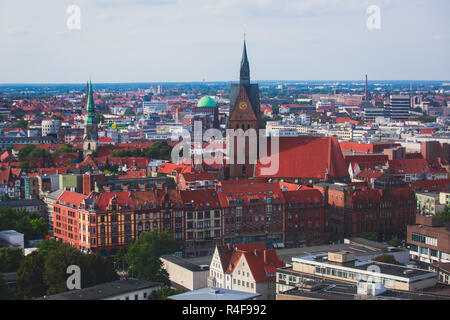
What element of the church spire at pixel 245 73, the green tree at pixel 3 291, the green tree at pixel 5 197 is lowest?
the green tree at pixel 3 291

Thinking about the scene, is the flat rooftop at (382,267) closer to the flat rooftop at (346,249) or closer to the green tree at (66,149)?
the flat rooftop at (346,249)

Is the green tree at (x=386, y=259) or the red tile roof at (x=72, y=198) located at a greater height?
the red tile roof at (x=72, y=198)

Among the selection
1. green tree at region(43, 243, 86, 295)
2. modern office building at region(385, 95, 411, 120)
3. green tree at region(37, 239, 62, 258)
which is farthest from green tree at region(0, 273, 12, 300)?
modern office building at region(385, 95, 411, 120)

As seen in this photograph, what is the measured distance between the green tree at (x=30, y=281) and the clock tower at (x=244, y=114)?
28.7 m

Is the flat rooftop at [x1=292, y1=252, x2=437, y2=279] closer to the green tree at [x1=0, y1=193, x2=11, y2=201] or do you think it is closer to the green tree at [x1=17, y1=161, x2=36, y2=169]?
the green tree at [x1=0, y1=193, x2=11, y2=201]

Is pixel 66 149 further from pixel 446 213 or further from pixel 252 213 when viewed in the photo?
pixel 446 213

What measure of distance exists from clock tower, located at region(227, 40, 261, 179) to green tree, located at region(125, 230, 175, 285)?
20.8m

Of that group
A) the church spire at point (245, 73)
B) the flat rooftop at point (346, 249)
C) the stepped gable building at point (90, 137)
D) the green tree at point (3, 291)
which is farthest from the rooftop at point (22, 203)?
the stepped gable building at point (90, 137)

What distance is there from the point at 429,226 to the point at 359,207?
274 inches

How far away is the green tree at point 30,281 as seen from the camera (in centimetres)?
3650

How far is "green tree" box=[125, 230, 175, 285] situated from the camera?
38.9 meters
